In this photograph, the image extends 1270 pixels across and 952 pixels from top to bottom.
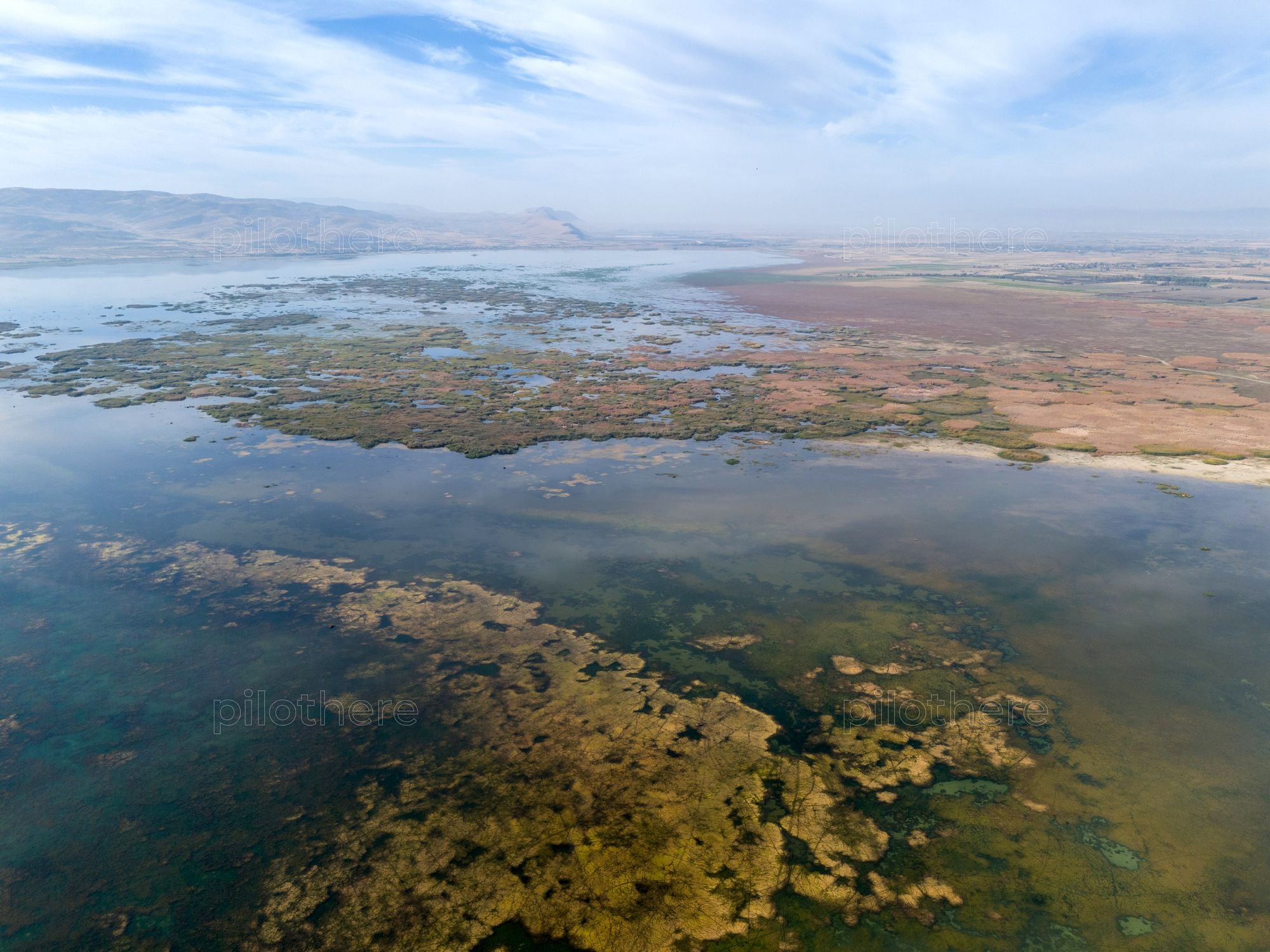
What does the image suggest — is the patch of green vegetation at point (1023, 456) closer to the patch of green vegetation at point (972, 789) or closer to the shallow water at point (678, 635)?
the shallow water at point (678, 635)

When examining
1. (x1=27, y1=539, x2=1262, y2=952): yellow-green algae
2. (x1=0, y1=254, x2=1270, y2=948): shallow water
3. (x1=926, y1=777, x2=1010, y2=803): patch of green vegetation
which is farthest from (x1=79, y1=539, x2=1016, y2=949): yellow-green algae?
(x1=926, y1=777, x2=1010, y2=803): patch of green vegetation

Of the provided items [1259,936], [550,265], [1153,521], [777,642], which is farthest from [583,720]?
[550,265]

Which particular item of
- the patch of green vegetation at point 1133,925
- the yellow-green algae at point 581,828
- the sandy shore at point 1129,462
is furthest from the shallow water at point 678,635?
the sandy shore at point 1129,462

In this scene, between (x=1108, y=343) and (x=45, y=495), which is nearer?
(x=45, y=495)

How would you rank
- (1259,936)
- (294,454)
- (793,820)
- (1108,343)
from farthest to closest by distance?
(1108,343) → (294,454) → (793,820) → (1259,936)

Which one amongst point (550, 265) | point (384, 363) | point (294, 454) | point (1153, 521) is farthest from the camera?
point (550, 265)

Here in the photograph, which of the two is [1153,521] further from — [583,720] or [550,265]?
[550,265]

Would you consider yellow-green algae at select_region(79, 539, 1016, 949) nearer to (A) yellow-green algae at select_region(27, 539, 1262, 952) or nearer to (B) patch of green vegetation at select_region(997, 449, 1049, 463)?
(A) yellow-green algae at select_region(27, 539, 1262, 952)

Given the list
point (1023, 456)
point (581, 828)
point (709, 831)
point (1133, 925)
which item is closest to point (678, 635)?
point (709, 831)
